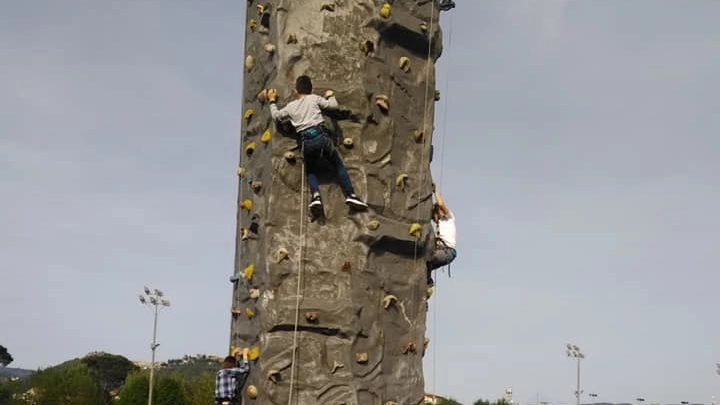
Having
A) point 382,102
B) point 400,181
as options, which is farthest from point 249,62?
point 400,181

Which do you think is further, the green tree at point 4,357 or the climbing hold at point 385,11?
the green tree at point 4,357

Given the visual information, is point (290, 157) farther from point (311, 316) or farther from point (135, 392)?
point (135, 392)

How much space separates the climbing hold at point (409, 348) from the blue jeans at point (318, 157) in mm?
1514

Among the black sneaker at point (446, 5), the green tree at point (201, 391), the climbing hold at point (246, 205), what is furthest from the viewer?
the green tree at point (201, 391)

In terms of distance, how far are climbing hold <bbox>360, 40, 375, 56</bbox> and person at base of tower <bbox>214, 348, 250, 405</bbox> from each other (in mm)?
3002

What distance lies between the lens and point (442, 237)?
863 centimetres

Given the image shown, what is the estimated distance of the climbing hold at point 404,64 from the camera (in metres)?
8.26

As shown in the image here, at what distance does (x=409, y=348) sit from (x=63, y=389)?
127 feet

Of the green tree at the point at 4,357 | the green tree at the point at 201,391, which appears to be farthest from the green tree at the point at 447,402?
the green tree at the point at 4,357

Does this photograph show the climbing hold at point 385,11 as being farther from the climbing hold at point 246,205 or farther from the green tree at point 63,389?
the green tree at point 63,389

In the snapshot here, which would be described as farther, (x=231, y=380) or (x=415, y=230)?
(x=415, y=230)

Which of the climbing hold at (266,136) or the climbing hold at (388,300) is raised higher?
the climbing hold at (266,136)

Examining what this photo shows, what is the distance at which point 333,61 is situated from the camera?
26.0ft

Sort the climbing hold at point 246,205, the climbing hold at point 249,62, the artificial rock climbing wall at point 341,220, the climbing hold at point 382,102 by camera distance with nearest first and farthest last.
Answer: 1. the artificial rock climbing wall at point 341,220
2. the climbing hold at point 382,102
3. the climbing hold at point 246,205
4. the climbing hold at point 249,62
